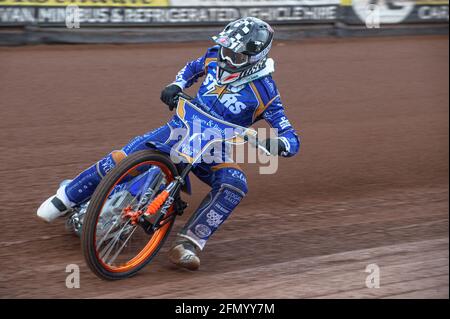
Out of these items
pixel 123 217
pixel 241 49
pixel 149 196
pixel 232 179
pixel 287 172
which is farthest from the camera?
pixel 287 172

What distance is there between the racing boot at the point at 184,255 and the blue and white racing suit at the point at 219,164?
0.07 meters

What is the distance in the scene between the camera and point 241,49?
5309 mm

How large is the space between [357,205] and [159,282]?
327cm

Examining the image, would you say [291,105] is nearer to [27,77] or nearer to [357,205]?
[357,205]

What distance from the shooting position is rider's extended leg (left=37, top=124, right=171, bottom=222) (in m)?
5.32

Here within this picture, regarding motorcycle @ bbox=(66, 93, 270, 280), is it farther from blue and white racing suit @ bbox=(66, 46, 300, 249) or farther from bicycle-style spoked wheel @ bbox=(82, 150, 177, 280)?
blue and white racing suit @ bbox=(66, 46, 300, 249)

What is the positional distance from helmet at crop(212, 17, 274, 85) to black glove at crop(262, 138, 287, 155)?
617 mm

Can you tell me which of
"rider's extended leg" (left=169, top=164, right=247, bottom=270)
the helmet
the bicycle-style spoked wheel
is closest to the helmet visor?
the helmet

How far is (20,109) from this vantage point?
9070 millimetres

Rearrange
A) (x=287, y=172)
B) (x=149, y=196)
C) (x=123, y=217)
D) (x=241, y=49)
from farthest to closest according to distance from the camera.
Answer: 1. (x=287, y=172)
2. (x=241, y=49)
3. (x=149, y=196)
4. (x=123, y=217)

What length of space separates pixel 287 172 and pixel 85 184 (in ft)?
11.8

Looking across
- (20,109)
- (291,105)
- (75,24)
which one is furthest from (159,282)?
(75,24)

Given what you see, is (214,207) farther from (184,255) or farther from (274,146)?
(274,146)

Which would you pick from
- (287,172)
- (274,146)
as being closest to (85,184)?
(274,146)
